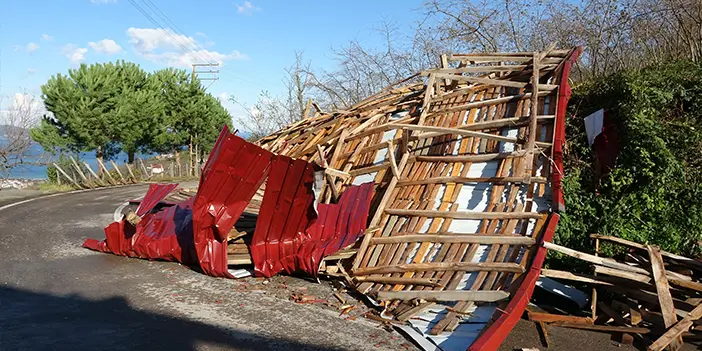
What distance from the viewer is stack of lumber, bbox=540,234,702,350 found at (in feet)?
19.2

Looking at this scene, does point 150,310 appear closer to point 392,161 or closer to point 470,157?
point 392,161

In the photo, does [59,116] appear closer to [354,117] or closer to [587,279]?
[354,117]

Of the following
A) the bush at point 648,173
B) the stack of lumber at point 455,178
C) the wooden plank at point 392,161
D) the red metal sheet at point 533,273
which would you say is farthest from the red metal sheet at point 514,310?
the wooden plank at point 392,161

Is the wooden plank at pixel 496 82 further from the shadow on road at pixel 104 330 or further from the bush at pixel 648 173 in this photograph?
the shadow on road at pixel 104 330

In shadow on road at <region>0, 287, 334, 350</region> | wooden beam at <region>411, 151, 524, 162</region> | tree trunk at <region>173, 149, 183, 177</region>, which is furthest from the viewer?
tree trunk at <region>173, 149, 183, 177</region>

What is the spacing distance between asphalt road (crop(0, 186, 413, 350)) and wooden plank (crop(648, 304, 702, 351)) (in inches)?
111

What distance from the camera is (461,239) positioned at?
274 inches

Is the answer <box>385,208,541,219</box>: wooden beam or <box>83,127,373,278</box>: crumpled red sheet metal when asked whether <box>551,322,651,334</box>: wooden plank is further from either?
<box>83,127,373,278</box>: crumpled red sheet metal

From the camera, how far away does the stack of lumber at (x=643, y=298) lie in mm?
5867

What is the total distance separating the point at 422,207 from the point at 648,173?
3912mm

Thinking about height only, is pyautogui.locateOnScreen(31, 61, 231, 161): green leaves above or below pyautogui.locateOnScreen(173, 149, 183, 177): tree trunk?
above

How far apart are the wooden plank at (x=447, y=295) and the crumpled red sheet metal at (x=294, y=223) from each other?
145 cm

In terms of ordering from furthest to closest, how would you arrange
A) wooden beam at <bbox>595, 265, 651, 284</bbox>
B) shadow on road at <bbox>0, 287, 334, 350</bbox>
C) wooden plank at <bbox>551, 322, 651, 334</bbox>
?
wooden beam at <bbox>595, 265, 651, 284</bbox> < wooden plank at <bbox>551, 322, 651, 334</bbox> < shadow on road at <bbox>0, 287, 334, 350</bbox>

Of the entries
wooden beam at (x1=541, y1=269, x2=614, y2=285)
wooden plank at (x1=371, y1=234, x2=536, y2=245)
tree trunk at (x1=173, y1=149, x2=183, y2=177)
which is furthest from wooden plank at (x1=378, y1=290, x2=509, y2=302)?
tree trunk at (x1=173, y1=149, x2=183, y2=177)
